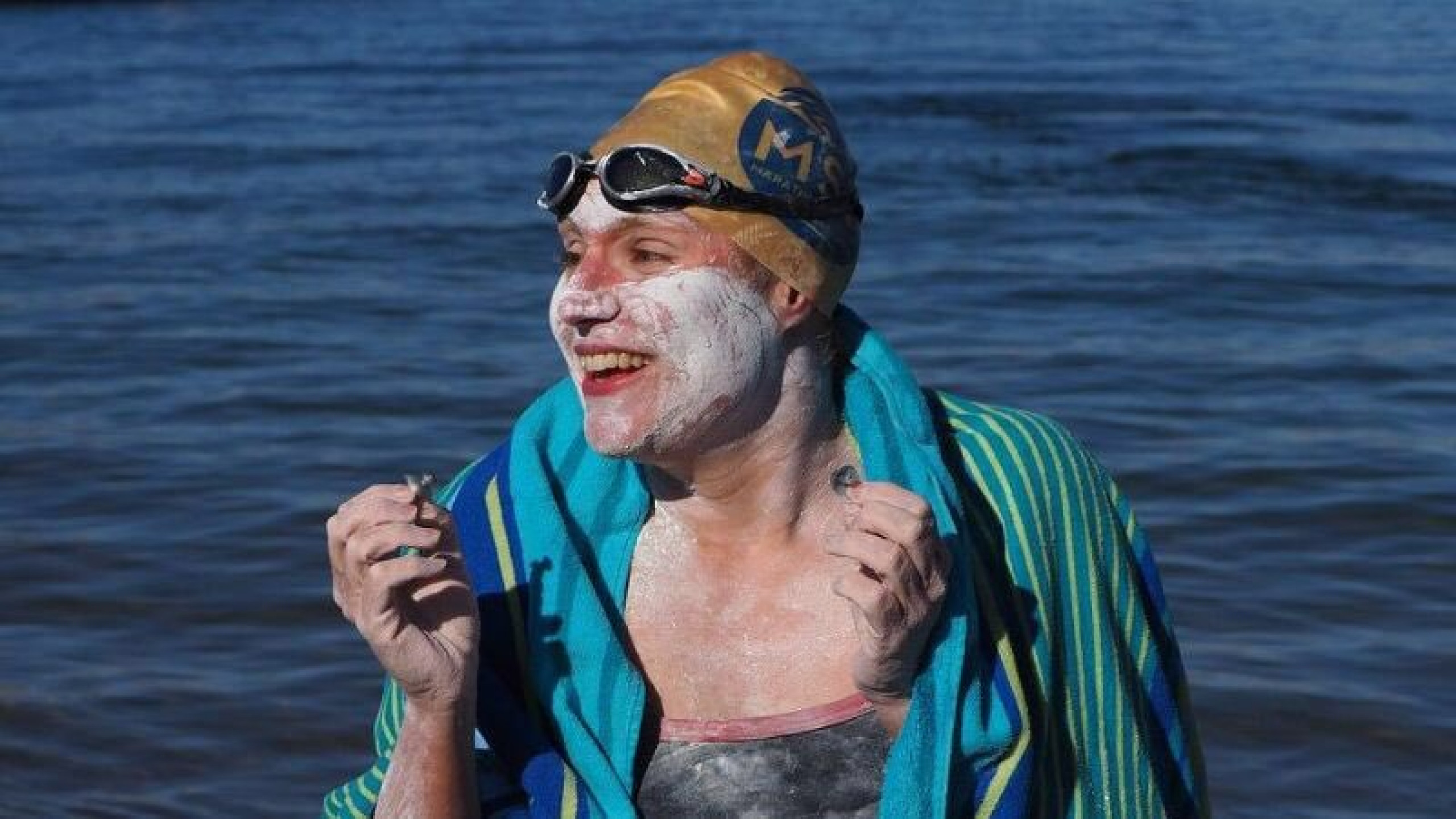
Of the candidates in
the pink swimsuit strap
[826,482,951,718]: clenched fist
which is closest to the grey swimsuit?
the pink swimsuit strap

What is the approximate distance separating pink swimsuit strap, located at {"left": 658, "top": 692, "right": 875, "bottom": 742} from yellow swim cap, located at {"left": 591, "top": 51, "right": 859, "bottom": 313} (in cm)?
55

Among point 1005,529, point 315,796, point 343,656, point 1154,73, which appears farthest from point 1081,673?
point 1154,73

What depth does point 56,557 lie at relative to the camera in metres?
7.87

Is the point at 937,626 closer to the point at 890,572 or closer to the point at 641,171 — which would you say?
the point at 890,572

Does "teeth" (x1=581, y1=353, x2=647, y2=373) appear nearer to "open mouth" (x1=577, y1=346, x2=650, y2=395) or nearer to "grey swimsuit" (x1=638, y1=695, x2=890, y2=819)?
"open mouth" (x1=577, y1=346, x2=650, y2=395)

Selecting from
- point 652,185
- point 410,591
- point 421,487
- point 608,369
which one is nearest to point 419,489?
point 421,487

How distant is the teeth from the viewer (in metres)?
3.46

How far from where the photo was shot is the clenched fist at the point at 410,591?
124 inches

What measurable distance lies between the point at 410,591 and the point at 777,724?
581 millimetres

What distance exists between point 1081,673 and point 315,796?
3153 mm

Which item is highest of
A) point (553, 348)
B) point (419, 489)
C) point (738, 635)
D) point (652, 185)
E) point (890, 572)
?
point (652, 185)

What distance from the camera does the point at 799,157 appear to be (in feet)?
11.5

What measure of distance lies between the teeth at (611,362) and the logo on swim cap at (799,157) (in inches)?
10.7

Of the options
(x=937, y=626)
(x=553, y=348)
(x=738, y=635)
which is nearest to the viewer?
(x=937, y=626)
